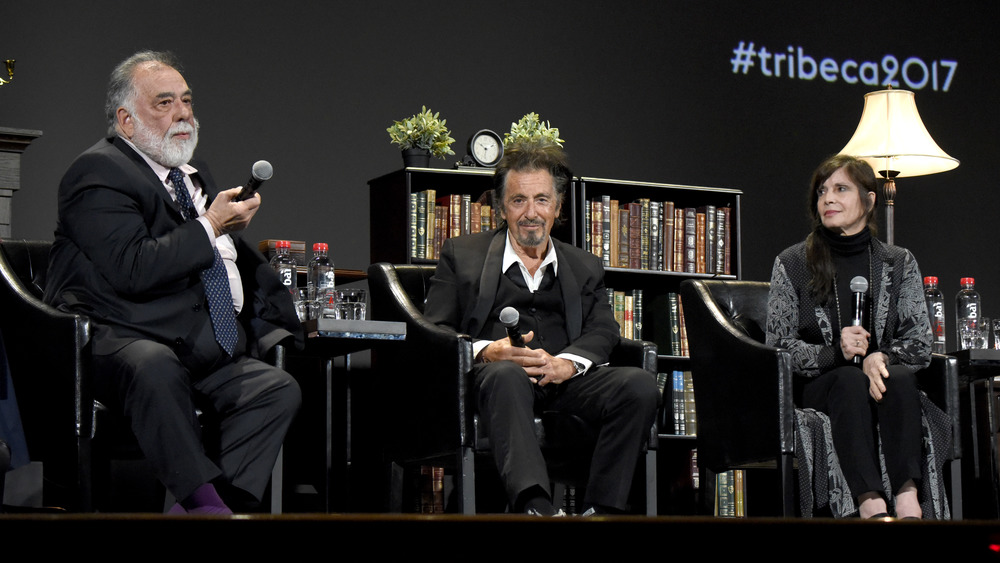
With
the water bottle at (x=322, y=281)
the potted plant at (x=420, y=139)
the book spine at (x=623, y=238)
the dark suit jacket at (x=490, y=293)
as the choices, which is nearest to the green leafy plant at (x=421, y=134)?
the potted plant at (x=420, y=139)

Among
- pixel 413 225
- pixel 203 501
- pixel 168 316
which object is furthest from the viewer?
pixel 413 225

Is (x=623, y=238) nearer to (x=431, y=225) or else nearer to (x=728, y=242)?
(x=728, y=242)

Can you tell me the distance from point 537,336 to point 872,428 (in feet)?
3.15

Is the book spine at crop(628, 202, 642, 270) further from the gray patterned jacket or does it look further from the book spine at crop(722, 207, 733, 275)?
the gray patterned jacket

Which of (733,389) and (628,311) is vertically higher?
(628,311)

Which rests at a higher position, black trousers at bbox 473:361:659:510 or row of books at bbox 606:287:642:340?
row of books at bbox 606:287:642:340

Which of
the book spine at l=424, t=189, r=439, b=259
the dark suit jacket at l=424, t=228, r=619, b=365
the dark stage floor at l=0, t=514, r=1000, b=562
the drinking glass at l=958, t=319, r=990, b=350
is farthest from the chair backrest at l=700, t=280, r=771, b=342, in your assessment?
the dark stage floor at l=0, t=514, r=1000, b=562

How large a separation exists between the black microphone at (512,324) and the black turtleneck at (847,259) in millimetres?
1023

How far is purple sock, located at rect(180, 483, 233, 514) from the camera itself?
270cm

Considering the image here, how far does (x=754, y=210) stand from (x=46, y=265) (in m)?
3.34

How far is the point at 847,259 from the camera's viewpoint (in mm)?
3713

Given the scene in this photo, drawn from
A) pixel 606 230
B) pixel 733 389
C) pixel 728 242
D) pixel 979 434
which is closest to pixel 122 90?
pixel 733 389

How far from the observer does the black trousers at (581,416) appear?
9.89 ft

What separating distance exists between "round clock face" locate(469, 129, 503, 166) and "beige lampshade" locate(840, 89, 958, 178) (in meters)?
1.36
